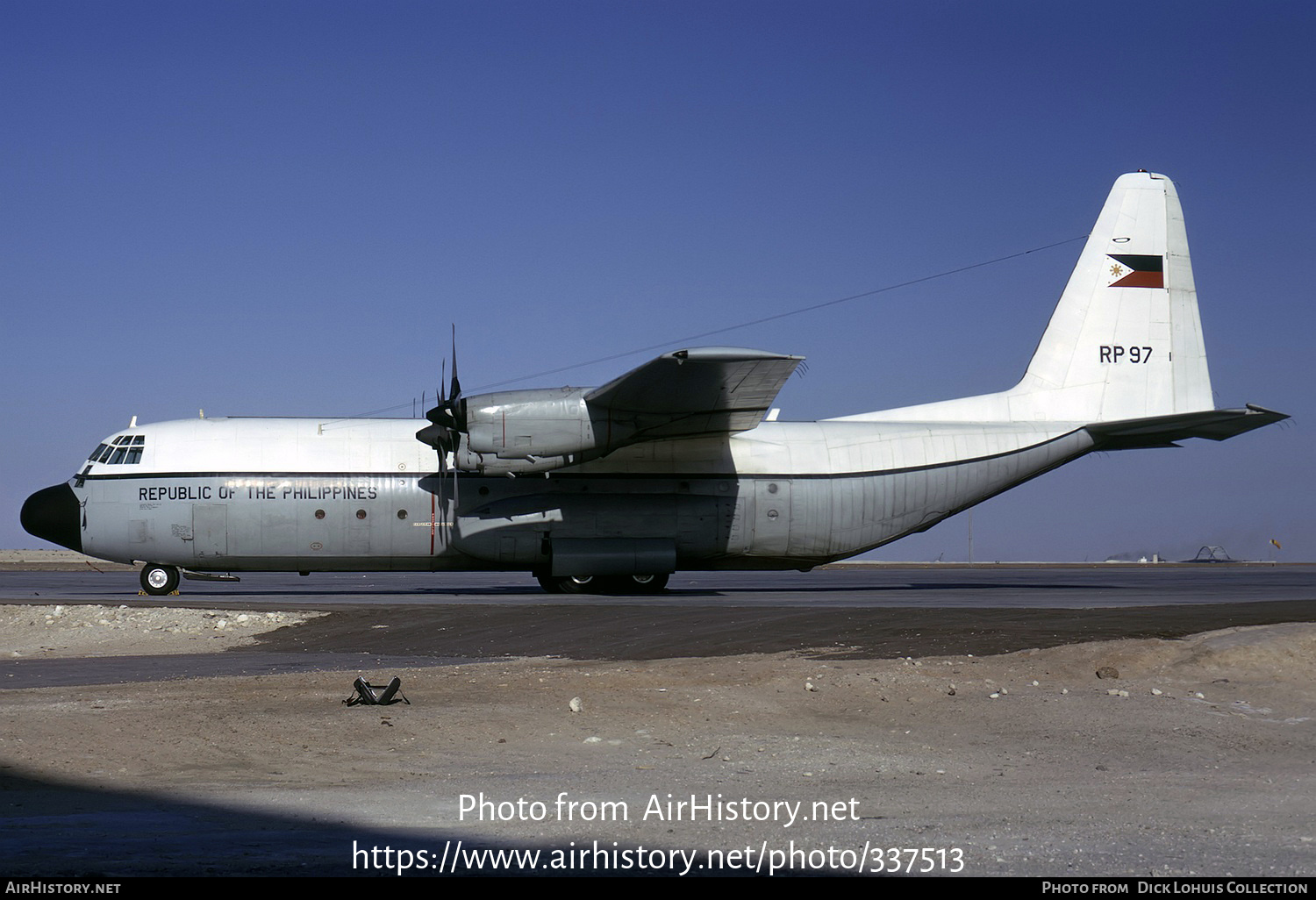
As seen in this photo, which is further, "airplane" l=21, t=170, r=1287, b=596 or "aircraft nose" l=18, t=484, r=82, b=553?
"aircraft nose" l=18, t=484, r=82, b=553

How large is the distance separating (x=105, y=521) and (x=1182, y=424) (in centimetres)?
2514

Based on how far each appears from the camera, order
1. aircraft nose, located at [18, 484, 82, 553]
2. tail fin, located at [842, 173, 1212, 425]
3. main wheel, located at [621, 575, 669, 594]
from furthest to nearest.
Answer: tail fin, located at [842, 173, 1212, 425] → main wheel, located at [621, 575, 669, 594] → aircraft nose, located at [18, 484, 82, 553]

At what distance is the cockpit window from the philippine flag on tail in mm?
24331

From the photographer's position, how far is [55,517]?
25.0 meters

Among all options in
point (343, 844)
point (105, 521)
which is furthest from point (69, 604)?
point (343, 844)

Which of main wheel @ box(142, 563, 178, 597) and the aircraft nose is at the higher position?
the aircraft nose

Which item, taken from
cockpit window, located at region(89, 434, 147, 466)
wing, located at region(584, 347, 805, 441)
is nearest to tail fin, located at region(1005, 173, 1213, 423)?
wing, located at region(584, 347, 805, 441)

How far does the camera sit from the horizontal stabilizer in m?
27.1

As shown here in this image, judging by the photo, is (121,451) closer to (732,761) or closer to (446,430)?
(446,430)

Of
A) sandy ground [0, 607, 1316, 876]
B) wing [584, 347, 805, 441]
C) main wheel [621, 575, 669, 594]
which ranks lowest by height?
main wheel [621, 575, 669, 594]

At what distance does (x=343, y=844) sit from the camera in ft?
17.4

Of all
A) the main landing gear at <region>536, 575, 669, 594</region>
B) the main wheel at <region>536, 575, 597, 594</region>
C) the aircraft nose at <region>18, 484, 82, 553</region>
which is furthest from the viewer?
the main landing gear at <region>536, 575, 669, 594</region>

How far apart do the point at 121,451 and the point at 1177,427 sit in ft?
81.4

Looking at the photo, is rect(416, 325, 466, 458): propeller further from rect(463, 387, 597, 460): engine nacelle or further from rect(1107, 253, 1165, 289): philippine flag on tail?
rect(1107, 253, 1165, 289): philippine flag on tail
